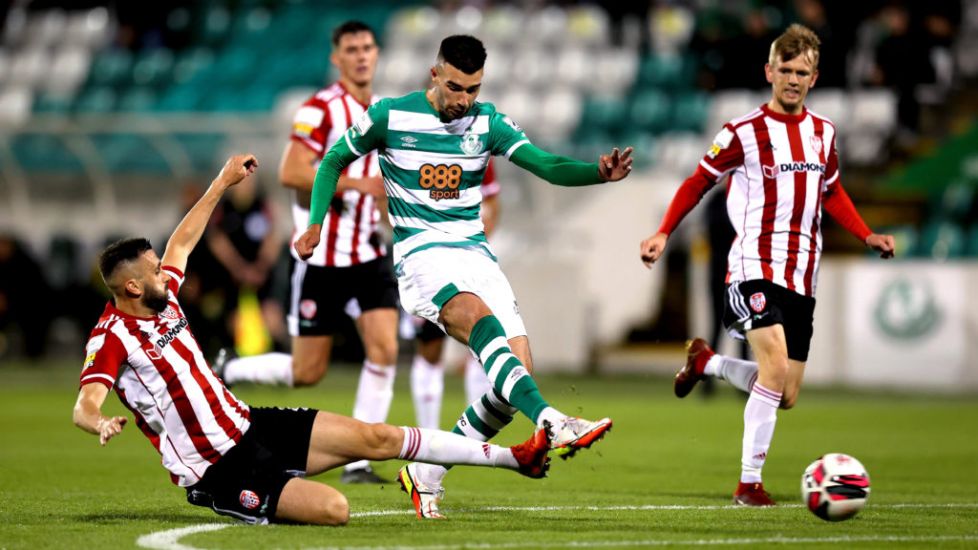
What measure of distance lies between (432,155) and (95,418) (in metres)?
2.01

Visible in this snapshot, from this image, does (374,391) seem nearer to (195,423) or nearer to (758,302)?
(758,302)

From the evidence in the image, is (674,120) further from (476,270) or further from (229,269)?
(476,270)

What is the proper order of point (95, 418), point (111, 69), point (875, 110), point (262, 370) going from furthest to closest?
1. point (111, 69)
2. point (875, 110)
3. point (262, 370)
4. point (95, 418)

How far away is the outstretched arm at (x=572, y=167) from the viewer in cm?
629

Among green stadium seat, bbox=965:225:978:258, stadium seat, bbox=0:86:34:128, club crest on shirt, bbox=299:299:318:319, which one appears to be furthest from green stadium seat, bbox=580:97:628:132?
club crest on shirt, bbox=299:299:318:319

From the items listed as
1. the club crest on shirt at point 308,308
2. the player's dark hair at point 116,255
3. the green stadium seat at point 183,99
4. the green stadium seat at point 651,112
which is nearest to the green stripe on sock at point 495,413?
the player's dark hair at point 116,255

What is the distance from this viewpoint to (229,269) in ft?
52.3

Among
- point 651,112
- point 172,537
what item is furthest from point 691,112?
point 172,537

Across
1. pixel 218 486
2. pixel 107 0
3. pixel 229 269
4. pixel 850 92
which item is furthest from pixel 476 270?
pixel 107 0

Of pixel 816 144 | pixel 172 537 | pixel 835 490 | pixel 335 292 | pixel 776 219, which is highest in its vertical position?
pixel 816 144

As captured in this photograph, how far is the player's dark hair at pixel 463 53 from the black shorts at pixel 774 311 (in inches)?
68.2

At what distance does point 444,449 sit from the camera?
6.28 meters

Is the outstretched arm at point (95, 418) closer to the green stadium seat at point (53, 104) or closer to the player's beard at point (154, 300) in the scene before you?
the player's beard at point (154, 300)

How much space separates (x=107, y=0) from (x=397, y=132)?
2131cm
